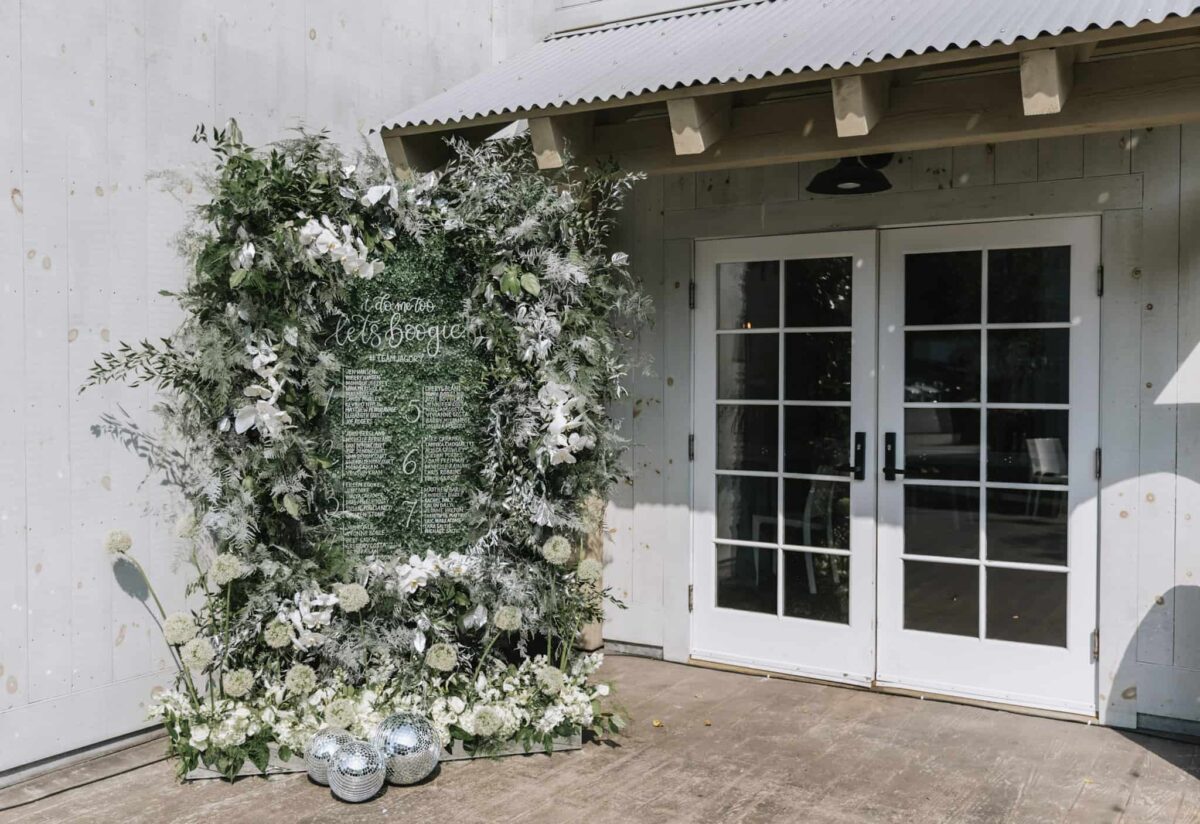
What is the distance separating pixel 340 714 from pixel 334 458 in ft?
2.85

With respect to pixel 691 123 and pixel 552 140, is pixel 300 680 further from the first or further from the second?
pixel 691 123

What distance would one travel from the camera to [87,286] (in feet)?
11.4

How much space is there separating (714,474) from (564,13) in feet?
7.90

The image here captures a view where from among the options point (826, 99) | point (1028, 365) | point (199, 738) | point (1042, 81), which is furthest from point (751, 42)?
point (199, 738)

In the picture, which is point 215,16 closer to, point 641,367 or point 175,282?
point 175,282

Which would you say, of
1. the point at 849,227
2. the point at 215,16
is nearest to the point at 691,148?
the point at 849,227

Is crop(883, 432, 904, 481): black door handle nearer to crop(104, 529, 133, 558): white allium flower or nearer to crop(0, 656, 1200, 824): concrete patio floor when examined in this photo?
crop(0, 656, 1200, 824): concrete patio floor

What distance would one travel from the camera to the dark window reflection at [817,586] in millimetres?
4465

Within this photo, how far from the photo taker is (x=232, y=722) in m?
3.35

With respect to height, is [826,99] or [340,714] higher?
[826,99]

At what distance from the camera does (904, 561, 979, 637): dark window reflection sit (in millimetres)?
4191

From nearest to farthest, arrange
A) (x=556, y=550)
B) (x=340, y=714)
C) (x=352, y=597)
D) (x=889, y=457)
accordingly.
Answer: (x=340, y=714) → (x=352, y=597) → (x=556, y=550) → (x=889, y=457)

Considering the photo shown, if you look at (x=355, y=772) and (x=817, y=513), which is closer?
(x=355, y=772)

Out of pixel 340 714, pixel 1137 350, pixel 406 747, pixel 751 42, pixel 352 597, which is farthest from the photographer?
pixel 1137 350
